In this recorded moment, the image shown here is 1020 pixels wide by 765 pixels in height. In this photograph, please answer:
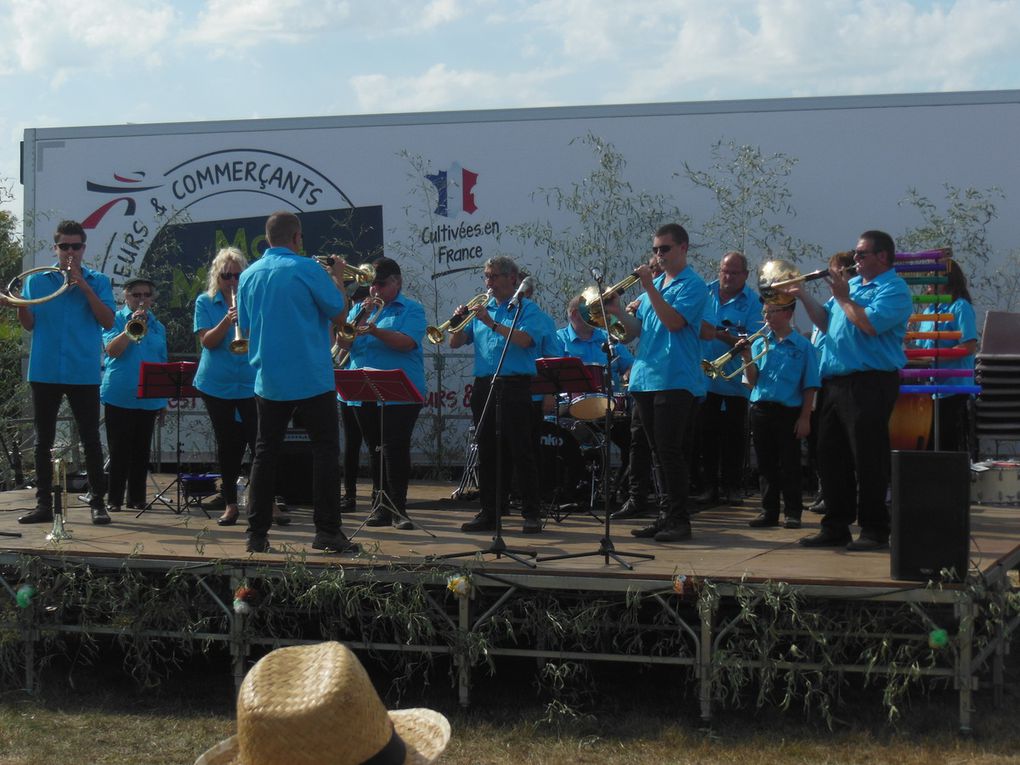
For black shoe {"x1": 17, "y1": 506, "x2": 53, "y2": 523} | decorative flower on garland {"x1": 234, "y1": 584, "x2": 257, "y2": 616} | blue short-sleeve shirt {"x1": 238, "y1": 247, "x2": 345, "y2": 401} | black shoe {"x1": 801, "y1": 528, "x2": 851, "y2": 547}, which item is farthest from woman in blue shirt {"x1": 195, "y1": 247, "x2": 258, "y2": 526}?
black shoe {"x1": 801, "y1": 528, "x2": 851, "y2": 547}

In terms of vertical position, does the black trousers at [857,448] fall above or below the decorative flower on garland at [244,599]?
above

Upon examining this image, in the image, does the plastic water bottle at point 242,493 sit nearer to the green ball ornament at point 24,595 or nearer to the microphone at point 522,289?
the green ball ornament at point 24,595

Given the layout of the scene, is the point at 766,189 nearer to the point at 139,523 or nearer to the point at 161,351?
the point at 161,351

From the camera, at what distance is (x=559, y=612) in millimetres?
5348

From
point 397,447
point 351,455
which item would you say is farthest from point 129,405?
point 397,447

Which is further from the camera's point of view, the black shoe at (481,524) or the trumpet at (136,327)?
the trumpet at (136,327)

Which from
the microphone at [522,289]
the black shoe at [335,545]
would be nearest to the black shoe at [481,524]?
the black shoe at [335,545]

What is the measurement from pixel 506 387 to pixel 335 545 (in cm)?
155

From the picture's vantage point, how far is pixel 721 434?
8.46m

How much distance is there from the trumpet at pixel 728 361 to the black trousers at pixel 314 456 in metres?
2.89

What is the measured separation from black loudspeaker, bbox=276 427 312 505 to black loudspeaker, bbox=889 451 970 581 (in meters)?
4.41

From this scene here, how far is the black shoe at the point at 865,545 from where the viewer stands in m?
6.03

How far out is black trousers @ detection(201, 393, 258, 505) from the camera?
24.2 ft

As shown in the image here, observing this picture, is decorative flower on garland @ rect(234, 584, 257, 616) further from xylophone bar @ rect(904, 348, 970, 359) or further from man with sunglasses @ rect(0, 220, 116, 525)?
xylophone bar @ rect(904, 348, 970, 359)
